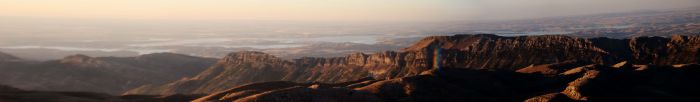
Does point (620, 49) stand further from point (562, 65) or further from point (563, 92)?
point (563, 92)

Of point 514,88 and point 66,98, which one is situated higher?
point 66,98

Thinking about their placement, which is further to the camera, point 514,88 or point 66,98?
point 66,98

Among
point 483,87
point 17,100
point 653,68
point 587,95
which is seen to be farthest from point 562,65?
point 17,100

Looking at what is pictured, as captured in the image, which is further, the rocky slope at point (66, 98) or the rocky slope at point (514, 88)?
the rocky slope at point (66, 98)

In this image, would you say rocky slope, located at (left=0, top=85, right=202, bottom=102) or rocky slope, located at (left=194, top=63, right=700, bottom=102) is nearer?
rocky slope, located at (left=194, top=63, right=700, bottom=102)

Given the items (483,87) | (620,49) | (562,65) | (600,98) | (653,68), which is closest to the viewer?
(600,98)

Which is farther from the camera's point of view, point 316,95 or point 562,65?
point 562,65

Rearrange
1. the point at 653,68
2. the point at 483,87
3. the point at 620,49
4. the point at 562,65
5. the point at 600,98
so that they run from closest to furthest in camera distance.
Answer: the point at 600,98 < the point at 483,87 < the point at 653,68 < the point at 562,65 < the point at 620,49

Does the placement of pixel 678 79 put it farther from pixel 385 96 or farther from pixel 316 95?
pixel 316 95
